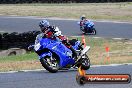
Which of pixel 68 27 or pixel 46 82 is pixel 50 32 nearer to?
pixel 46 82

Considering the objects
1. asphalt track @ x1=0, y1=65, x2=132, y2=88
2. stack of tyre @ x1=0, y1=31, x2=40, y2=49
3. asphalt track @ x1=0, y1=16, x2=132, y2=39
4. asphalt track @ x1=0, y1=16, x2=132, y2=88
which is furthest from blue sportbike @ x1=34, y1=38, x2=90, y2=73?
asphalt track @ x1=0, y1=16, x2=132, y2=39

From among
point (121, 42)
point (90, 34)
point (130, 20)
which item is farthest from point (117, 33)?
point (130, 20)

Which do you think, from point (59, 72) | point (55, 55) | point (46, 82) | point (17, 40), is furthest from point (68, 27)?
point (46, 82)

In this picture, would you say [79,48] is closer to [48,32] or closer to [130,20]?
[48,32]

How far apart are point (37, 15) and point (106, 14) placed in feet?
20.6

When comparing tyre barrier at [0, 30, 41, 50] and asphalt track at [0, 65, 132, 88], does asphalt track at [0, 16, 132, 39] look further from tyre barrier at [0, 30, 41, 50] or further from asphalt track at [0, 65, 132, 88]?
asphalt track at [0, 65, 132, 88]

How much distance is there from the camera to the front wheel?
10758 mm

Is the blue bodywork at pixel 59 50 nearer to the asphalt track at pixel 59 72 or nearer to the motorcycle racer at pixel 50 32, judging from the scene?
the motorcycle racer at pixel 50 32

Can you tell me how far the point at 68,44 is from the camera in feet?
36.7

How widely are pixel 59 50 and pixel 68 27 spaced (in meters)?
19.8

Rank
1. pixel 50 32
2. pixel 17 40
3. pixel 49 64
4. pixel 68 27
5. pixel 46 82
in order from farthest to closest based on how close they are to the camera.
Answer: pixel 68 27, pixel 17 40, pixel 49 64, pixel 50 32, pixel 46 82

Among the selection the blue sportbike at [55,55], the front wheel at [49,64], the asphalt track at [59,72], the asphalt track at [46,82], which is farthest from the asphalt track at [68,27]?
the asphalt track at [46,82]

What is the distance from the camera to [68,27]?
3075 centimetres

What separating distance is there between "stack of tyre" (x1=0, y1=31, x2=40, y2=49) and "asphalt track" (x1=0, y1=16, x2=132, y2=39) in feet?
24.5
